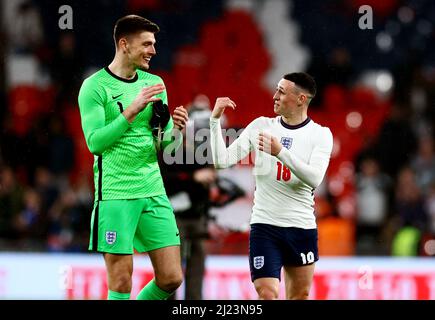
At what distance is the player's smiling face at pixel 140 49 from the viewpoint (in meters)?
5.92

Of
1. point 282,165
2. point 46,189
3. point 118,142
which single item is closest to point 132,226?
point 118,142

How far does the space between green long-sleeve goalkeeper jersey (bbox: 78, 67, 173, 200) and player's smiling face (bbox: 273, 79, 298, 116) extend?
0.82m

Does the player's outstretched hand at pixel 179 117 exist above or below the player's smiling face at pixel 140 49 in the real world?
below

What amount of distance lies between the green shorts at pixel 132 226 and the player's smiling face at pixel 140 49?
81cm

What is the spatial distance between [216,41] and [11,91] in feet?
8.11

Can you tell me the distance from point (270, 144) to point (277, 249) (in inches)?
26.6

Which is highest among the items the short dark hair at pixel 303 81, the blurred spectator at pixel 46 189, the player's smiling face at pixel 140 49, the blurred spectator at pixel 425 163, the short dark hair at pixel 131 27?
the short dark hair at pixel 131 27

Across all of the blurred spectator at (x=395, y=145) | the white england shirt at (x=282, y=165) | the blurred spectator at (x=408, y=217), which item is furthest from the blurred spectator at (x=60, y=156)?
the white england shirt at (x=282, y=165)

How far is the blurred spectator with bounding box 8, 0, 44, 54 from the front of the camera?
11773 millimetres

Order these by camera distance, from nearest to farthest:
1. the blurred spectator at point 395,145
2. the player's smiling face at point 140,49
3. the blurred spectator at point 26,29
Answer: the player's smiling face at point 140,49 < the blurred spectator at point 395,145 < the blurred spectator at point 26,29

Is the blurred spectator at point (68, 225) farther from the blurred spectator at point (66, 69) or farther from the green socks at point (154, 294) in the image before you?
the green socks at point (154, 294)

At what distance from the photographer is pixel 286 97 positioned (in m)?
6.23
